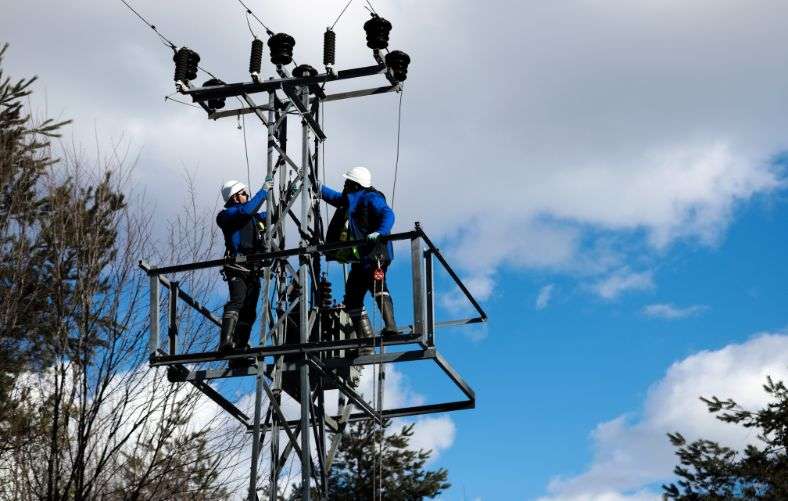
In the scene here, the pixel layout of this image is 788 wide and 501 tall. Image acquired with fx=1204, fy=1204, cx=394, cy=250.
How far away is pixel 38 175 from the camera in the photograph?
20953 millimetres

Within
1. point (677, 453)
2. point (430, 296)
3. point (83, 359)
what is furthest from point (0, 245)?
point (677, 453)

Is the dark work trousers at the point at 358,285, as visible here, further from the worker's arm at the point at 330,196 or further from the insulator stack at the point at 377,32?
the insulator stack at the point at 377,32

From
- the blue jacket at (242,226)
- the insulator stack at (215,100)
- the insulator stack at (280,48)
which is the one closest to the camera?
the blue jacket at (242,226)

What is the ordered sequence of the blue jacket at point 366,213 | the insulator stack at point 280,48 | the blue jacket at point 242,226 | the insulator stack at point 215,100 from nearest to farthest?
the blue jacket at point 366,213, the blue jacket at point 242,226, the insulator stack at point 280,48, the insulator stack at point 215,100

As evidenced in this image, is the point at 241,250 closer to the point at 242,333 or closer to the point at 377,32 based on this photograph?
the point at 242,333

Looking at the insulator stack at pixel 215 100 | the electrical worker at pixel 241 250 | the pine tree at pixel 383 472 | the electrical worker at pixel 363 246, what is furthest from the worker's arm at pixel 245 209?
the pine tree at pixel 383 472

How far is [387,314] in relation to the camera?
11203mm

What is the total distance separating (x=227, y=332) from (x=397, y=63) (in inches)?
134

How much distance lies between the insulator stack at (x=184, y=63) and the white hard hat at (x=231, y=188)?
4.26 ft

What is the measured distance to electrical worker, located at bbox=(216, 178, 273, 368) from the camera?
11.7m

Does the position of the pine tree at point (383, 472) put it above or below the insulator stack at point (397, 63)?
above

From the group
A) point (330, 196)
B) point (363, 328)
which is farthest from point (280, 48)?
point (363, 328)

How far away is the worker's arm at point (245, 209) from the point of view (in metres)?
12.0

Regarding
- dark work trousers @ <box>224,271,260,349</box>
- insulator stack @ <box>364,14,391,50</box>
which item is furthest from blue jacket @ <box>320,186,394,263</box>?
insulator stack @ <box>364,14,391,50</box>
